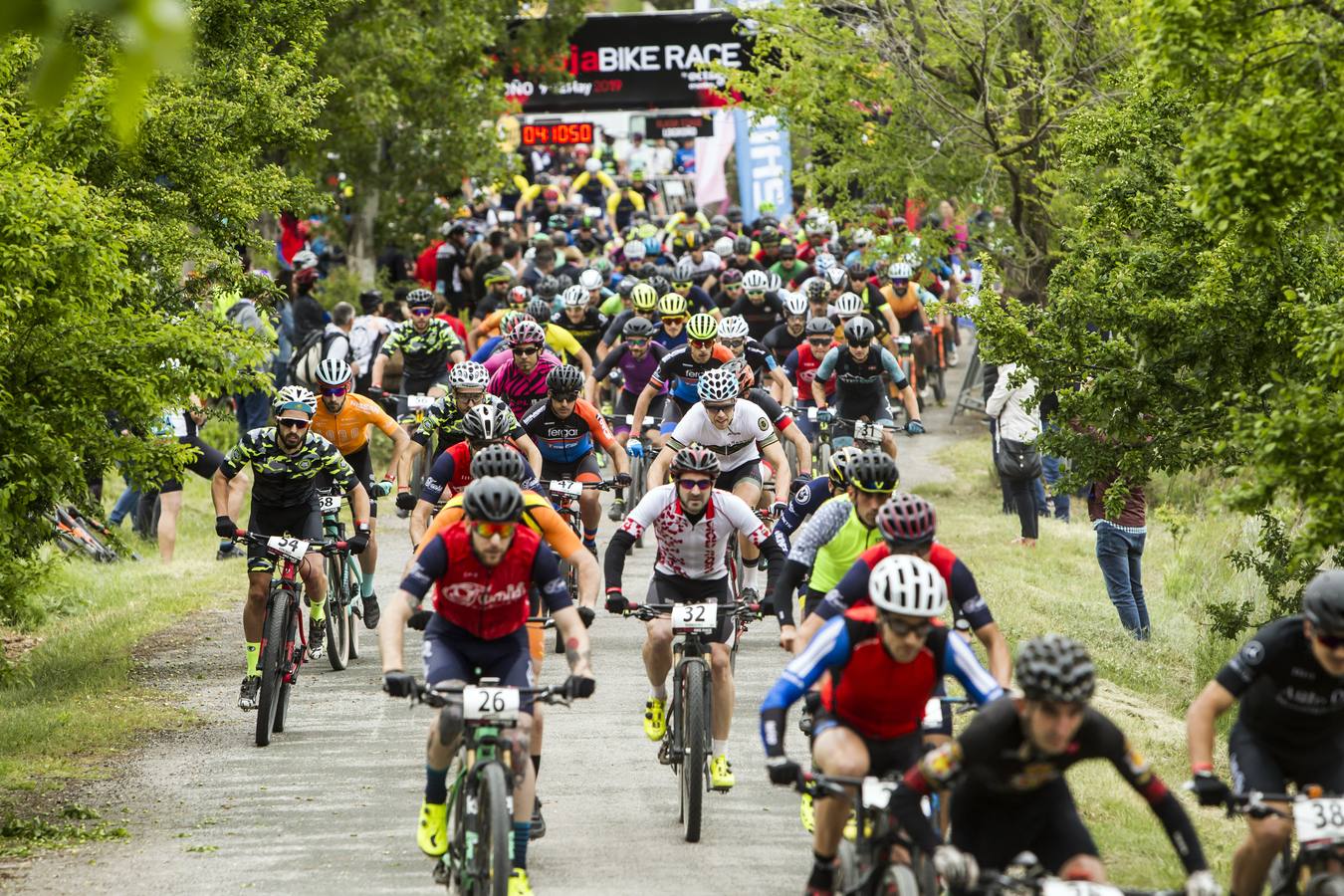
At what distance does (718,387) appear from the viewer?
13.8 metres

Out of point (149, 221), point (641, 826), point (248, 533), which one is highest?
point (149, 221)

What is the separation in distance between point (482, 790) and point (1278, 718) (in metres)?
3.21

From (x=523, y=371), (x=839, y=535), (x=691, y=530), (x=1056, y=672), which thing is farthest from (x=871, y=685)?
(x=523, y=371)

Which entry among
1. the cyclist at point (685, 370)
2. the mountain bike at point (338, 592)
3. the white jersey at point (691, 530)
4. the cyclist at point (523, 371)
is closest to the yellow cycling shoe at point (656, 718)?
the white jersey at point (691, 530)

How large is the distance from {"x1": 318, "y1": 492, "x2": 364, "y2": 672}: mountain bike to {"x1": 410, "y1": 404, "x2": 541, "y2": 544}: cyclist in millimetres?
856

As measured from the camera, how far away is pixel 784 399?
1961 cm


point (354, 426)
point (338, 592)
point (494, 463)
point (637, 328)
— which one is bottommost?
point (338, 592)

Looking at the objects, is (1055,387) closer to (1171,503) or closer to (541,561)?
(541,561)

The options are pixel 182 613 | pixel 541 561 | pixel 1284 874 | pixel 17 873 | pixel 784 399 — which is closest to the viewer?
pixel 1284 874

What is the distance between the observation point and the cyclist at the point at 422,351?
2073 cm

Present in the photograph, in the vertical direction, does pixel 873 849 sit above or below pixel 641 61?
below

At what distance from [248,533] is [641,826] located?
3.72m

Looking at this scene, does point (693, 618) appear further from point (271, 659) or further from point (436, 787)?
point (271, 659)

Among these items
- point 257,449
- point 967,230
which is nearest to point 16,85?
point 257,449
